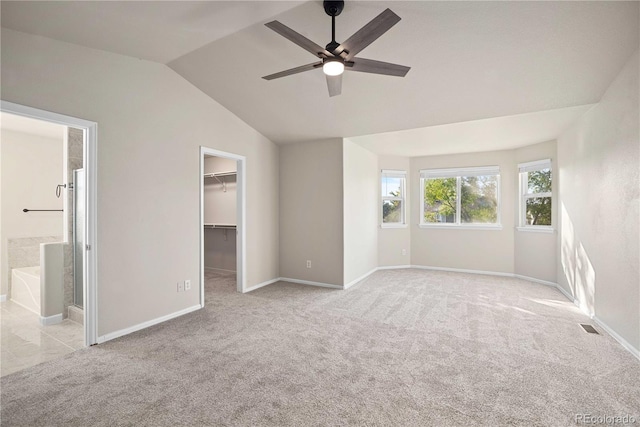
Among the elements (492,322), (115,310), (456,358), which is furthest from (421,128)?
(115,310)

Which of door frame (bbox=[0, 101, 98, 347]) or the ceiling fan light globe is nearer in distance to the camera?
the ceiling fan light globe

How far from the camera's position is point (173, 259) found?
142 inches

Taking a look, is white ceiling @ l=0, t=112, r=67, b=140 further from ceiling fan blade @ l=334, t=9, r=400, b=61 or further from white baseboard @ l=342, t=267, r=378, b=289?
white baseboard @ l=342, t=267, r=378, b=289

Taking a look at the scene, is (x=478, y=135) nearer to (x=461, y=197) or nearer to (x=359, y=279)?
(x=461, y=197)

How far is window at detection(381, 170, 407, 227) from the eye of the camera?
651cm

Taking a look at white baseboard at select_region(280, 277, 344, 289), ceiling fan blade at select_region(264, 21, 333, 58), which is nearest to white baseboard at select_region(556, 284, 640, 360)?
white baseboard at select_region(280, 277, 344, 289)

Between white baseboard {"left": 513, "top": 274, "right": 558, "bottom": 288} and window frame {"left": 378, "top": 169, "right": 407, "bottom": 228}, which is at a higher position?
window frame {"left": 378, "top": 169, "right": 407, "bottom": 228}

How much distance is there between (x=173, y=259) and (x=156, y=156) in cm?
124

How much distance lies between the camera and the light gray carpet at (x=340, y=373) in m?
1.90

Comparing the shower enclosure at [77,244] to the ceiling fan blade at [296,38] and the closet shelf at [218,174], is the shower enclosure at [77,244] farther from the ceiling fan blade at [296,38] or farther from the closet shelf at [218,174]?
the ceiling fan blade at [296,38]

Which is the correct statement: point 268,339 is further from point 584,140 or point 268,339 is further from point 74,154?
point 584,140

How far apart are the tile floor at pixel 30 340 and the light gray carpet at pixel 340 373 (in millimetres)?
229

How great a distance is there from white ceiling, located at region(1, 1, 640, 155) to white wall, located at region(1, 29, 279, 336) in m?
0.20

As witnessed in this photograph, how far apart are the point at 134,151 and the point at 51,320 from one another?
2223mm
